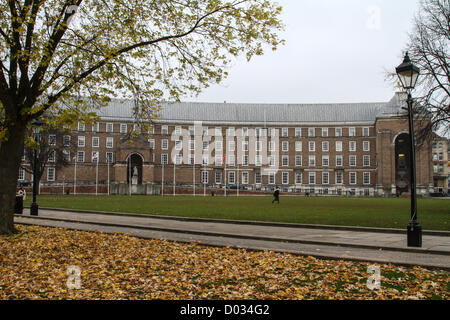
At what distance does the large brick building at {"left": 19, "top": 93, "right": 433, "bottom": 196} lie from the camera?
295ft

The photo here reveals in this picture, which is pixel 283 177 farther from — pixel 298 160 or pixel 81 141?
pixel 81 141

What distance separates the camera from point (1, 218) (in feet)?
43.1

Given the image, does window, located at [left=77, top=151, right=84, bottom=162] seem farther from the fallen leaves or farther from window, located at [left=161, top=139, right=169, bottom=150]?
the fallen leaves

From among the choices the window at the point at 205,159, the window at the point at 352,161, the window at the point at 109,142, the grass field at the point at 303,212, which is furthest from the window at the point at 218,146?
the grass field at the point at 303,212

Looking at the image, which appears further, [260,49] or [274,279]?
[260,49]

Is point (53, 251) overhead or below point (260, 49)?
below

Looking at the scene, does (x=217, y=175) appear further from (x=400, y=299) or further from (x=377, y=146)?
(x=400, y=299)

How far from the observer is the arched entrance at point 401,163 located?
81.5 meters

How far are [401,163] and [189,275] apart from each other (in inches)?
3257

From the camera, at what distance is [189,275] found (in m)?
8.06
